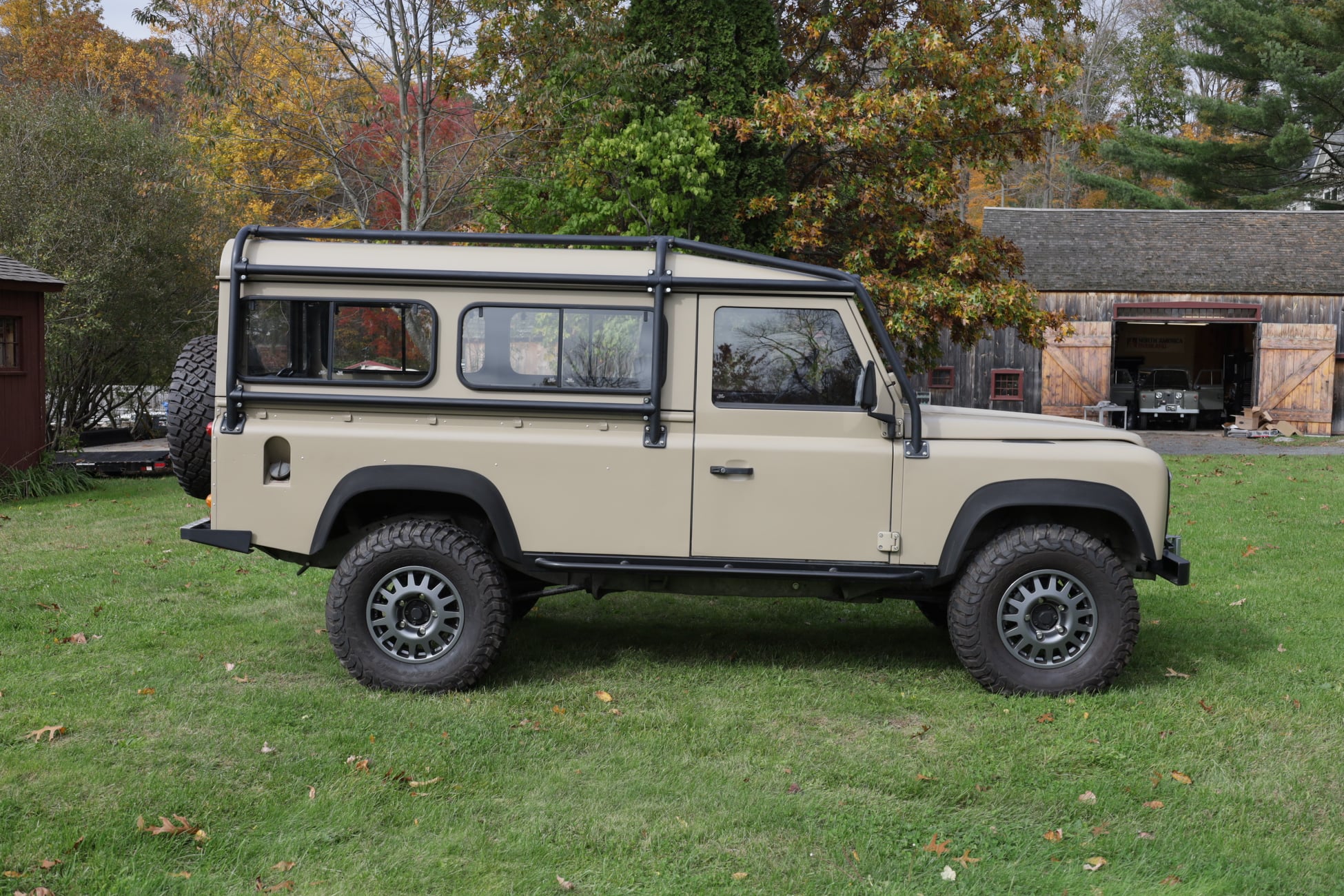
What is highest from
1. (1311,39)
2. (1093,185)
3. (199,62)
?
(1311,39)

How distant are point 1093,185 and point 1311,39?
6877 mm

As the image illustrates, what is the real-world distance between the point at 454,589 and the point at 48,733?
1.93 m

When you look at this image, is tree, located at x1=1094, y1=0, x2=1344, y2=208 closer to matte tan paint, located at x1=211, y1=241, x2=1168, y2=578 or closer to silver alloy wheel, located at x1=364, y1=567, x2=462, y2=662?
matte tan paint, located at x1=211, y1=241, x2=1168, y2=578

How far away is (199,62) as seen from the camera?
12.8 m

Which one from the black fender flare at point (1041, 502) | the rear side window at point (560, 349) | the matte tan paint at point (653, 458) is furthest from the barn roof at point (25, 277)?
the black fender flare at point (1041, 502)

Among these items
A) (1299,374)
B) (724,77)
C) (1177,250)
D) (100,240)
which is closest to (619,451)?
(724,77)

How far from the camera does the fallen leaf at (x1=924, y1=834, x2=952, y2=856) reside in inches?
165

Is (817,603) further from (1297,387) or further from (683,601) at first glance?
(1297,387)

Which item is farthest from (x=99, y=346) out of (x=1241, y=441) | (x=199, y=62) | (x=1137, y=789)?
(x=1241, y=441)

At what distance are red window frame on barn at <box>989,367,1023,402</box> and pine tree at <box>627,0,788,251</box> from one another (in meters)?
14.9

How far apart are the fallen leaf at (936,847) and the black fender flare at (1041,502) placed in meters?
1.87

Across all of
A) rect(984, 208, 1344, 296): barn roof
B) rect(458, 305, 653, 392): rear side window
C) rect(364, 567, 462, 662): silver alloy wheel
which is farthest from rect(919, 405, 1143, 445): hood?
rect(984, 208, 1344, 296): barn roof

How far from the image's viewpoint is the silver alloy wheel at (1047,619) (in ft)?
19.5

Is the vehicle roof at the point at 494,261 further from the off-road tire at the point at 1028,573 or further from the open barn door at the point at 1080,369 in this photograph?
the open barn door at the point at 1080,369
